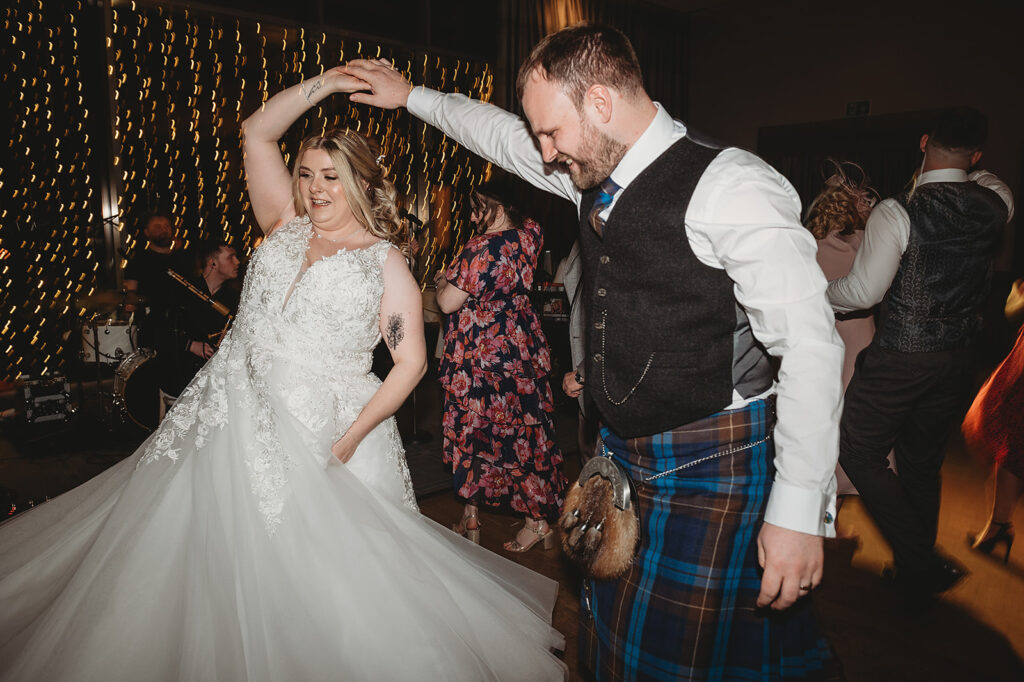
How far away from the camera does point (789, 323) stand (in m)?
1.00

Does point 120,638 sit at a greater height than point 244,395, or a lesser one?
lesser

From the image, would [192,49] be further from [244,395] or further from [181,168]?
[244,395]

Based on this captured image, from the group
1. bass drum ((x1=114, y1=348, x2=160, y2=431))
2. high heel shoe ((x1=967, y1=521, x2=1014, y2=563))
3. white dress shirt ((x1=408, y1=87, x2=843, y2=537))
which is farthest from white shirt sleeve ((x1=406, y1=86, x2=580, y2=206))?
bass drum ((x1=114, y1=348, x2=160, y2=431))

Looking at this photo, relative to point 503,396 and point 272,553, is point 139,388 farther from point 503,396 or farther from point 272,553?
point 272,553

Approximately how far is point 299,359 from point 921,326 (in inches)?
86.3

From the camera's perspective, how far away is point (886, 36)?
7.14m

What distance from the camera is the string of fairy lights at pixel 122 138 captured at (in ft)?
16.9

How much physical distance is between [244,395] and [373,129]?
5962mm

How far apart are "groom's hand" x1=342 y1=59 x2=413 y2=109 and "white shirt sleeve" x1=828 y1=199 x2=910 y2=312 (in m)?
1.74

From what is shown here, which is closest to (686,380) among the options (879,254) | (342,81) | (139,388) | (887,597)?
(342,81)

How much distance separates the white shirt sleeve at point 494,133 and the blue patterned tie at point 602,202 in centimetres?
21

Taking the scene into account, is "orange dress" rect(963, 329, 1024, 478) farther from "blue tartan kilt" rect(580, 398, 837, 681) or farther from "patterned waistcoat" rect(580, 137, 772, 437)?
"patterned waistcoat" rect(580, 137, 772, 437)

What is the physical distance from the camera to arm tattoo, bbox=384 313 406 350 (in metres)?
1.77

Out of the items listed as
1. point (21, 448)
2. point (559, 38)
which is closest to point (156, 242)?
point (21, 448)
